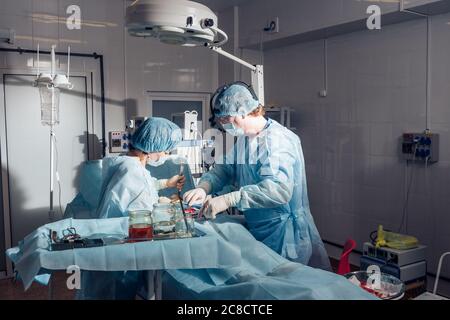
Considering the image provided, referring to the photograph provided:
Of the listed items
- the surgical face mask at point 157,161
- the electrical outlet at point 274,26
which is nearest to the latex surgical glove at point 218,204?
the surgical face mask at point 157,161

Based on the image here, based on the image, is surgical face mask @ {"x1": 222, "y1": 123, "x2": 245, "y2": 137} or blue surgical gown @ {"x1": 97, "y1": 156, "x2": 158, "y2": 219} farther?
surgical face mask @ {"x1": 222, "y1": 123, "x2": 245, "y2": 137}

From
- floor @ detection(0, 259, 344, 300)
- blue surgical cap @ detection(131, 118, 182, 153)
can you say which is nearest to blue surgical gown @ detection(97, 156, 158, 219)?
blue surgical cap @ detection(131, 118, 182, 153)

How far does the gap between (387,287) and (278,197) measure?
1.86 ft

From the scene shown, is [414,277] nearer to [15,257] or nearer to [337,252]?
[337,252]

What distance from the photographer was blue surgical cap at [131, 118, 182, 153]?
2.07m

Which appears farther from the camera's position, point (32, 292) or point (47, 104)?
point (47, 104)

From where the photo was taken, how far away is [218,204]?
1.80 metres

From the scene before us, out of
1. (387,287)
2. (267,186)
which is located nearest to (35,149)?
(267,186)

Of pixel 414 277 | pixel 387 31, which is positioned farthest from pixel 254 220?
pixel 387 31

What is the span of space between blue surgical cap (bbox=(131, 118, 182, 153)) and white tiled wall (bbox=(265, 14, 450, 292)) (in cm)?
182

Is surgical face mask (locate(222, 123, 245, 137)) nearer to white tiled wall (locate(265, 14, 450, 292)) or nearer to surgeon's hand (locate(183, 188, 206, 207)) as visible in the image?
surgeon's hand (locate(183, 188, 206, 207))

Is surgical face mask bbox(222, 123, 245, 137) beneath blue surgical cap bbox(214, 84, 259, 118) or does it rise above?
beneath

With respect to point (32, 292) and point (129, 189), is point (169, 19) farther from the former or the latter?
point (32, 292)
